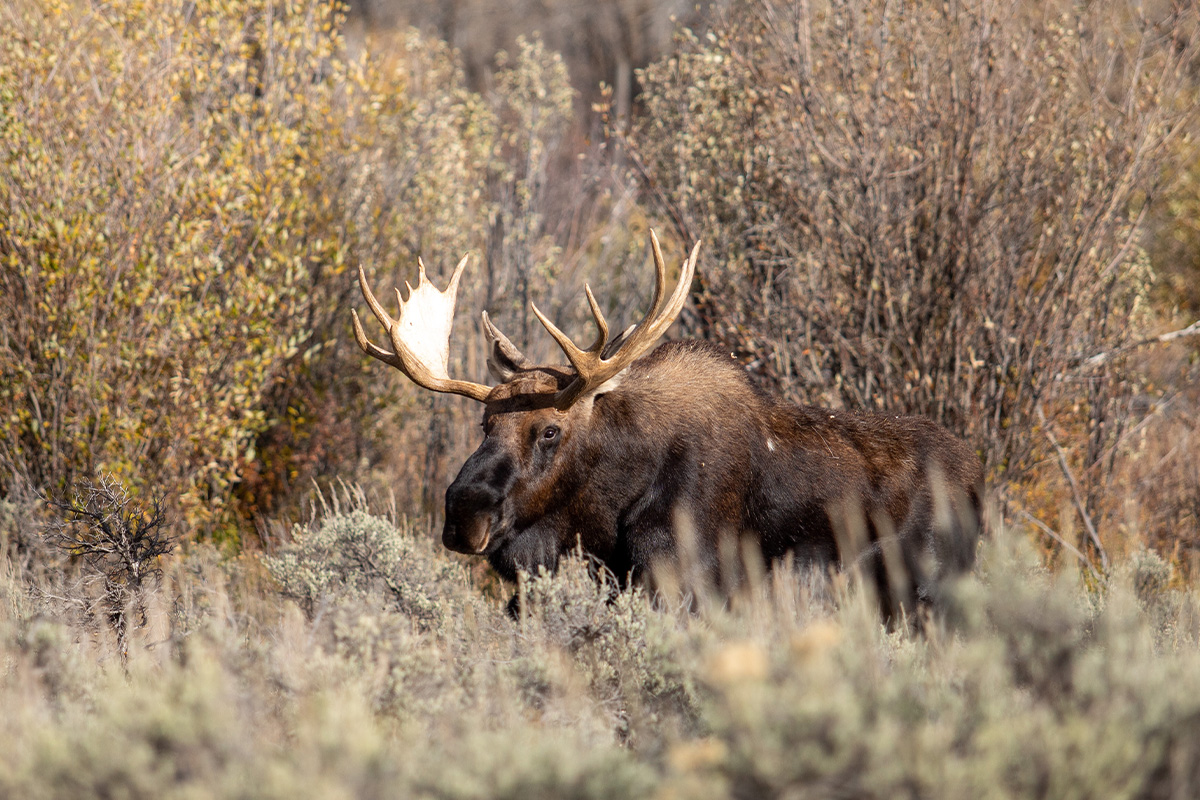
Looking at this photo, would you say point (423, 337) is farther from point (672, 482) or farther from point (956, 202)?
point (956, 202)

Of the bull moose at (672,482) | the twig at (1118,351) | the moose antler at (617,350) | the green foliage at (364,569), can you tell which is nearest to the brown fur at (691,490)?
the bull moose at (672,482)

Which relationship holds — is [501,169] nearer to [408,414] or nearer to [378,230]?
[378,230]

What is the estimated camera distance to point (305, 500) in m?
6.91

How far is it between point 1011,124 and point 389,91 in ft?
13.9

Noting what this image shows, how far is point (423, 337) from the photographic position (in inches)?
199

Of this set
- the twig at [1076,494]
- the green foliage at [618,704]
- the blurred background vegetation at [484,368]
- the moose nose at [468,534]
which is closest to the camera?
the green foliage at [618,704]

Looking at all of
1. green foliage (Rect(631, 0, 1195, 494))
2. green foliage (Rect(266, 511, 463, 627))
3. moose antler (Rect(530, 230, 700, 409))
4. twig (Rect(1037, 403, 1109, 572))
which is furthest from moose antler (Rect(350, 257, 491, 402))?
twig (Rect(1037, 403, 1109, 572))

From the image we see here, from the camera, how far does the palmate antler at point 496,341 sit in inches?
169

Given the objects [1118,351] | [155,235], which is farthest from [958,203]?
[155,235]

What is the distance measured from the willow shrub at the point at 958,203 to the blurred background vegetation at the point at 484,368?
0.03m

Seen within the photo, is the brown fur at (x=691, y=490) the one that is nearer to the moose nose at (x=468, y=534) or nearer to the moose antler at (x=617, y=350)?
the moose nose at (x=468, y=534)

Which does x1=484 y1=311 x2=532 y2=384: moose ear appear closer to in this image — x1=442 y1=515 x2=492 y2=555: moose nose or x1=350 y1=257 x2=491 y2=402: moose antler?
x1=350 y1=257 x2=491 y2=402: moose antler

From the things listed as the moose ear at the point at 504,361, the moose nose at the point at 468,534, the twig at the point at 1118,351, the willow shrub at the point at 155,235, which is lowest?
the moose nose at the point at 468,534

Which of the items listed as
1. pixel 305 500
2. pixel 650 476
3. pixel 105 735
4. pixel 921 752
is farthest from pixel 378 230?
pixel 921 752
